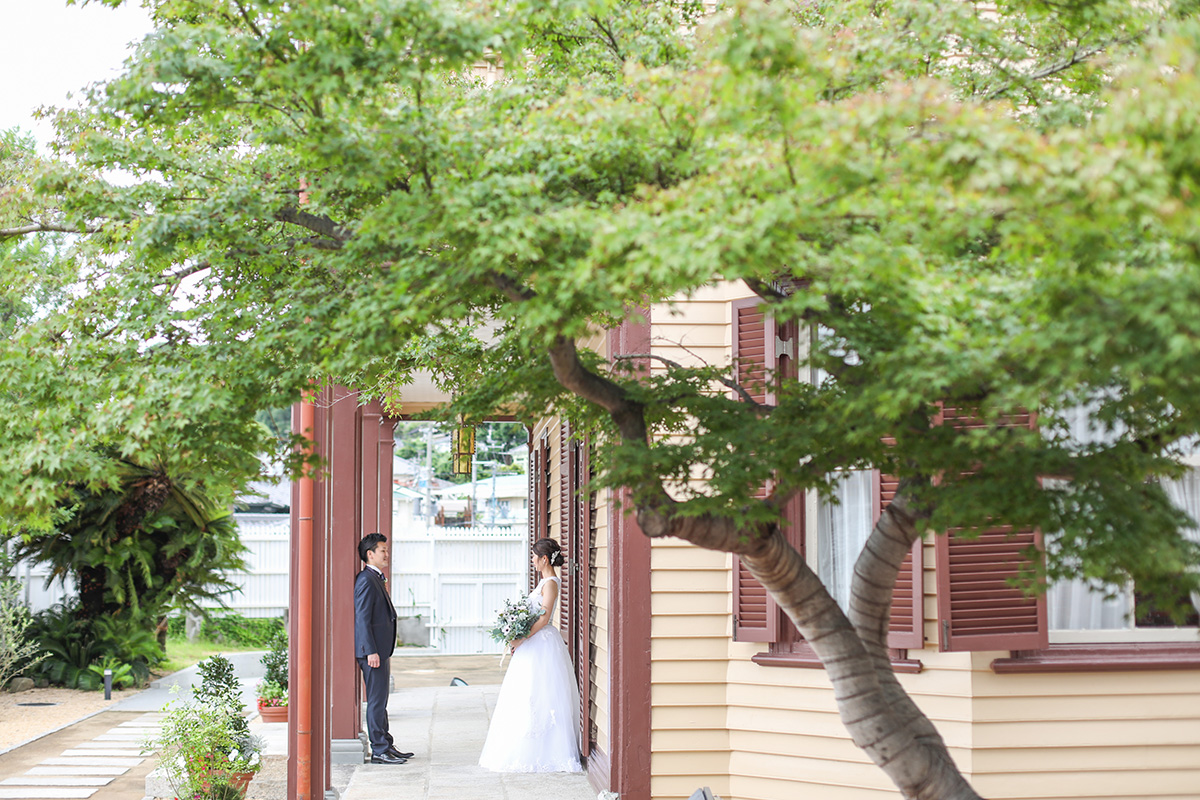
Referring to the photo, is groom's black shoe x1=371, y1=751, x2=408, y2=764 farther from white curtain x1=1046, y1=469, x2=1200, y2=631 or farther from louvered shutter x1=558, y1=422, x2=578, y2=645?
white curtain x1=1046, y1=469, x2=1200, y2=631

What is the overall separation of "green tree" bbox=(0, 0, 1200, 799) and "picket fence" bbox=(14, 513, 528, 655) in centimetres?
1603

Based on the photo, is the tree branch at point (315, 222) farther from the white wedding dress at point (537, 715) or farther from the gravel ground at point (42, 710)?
the gravel ground at point (42, 710)

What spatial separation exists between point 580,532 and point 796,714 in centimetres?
301

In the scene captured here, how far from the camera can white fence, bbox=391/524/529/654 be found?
20.3 metres

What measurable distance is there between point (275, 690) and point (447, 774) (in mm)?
3455

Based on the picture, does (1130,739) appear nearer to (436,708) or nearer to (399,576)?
(436,708)

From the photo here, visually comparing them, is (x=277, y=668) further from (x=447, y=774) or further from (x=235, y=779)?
(x=235, y=779)

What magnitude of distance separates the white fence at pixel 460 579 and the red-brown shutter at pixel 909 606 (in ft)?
49.2

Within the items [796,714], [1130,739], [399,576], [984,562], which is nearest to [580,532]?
[796,714]

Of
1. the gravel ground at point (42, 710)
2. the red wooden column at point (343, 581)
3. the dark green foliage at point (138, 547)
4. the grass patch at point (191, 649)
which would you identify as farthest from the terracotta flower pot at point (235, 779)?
the grass patch at point (191, 649)

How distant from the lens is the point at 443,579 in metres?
20.6

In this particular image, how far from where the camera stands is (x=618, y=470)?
3729 millimetres

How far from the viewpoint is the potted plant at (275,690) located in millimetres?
10781

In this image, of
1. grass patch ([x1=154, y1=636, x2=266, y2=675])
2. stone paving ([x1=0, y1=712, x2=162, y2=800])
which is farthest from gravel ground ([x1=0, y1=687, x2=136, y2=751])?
grass patch ([x1=154, y1=636, x2=266, y2=675])
